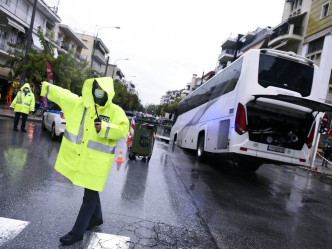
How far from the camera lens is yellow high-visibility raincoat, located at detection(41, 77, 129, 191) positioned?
3383mm

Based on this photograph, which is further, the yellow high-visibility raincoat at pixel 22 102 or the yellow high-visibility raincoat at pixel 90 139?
the yellow high-visibility raincoat at pixel 22 102

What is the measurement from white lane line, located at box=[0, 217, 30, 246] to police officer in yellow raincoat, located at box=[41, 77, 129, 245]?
0.54 m

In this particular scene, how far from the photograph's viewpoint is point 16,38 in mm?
32562

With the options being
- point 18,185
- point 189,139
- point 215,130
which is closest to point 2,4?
point 189,139

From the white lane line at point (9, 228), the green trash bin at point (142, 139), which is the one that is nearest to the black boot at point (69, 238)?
the white lane line at point (9, 228)

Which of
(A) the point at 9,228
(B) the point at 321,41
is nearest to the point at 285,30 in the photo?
(B) the point at 321,41

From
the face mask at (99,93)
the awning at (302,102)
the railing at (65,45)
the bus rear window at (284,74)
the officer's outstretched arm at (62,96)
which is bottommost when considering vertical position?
the officer's outstretched arm at (62,96)

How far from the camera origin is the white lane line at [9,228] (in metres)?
3.19

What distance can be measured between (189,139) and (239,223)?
1045 centimetres

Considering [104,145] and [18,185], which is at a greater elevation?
[104,145]

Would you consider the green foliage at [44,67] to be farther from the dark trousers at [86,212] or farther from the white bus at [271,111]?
the dark trousers at [86,212]

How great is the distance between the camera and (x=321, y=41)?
29312mm

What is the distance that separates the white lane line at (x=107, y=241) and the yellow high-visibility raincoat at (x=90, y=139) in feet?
1.97

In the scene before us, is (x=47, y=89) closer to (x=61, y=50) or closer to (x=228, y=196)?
(x=228, y=196)
